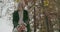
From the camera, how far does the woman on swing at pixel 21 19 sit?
5.38 feet

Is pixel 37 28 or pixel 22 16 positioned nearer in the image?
pixel 22 16

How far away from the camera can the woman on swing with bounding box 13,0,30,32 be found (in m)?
1.64

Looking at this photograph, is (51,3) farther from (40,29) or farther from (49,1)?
(40,29)

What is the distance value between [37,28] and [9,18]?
0.27m

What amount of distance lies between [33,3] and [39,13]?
0.11 meters

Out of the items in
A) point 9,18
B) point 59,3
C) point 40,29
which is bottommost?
point 40,29

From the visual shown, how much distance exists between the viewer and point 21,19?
5.43 feet

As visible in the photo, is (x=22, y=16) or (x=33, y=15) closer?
(x=22, y=16)

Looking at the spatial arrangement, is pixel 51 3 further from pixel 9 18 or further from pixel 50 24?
pixel 9 18

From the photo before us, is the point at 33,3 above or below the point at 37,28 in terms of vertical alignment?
above

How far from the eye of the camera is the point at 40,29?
176cm

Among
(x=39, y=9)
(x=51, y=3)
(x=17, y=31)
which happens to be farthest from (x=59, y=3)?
(x=17, y=31)

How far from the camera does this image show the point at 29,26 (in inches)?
66.6

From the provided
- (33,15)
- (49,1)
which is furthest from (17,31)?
(49,1)
